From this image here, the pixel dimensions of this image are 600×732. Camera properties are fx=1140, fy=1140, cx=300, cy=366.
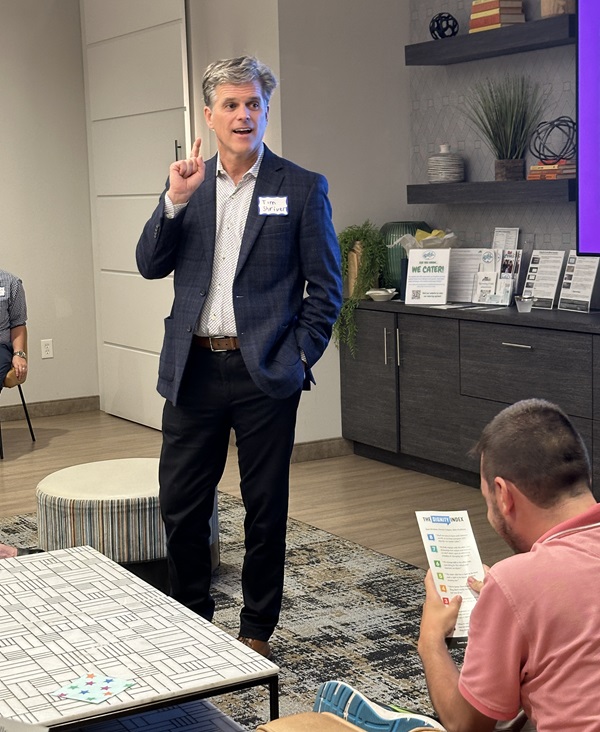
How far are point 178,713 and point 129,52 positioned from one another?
17.1 feet

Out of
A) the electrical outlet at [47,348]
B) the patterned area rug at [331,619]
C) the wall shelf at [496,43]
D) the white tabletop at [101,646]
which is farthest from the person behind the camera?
the electrical outlet at [47,348]

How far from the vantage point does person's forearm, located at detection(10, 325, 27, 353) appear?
624 centimetres

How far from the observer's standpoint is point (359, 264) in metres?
5.88

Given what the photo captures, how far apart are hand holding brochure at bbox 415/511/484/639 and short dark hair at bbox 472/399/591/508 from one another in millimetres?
219

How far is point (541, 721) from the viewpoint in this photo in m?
1.52

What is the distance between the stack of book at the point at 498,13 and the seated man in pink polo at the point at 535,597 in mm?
4004

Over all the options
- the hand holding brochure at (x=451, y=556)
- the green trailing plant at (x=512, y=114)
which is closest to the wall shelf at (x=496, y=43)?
the green trailing plant at (x=512, y=114)

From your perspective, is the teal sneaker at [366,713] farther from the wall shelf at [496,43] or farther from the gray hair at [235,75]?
the wall shelf at [496,43]

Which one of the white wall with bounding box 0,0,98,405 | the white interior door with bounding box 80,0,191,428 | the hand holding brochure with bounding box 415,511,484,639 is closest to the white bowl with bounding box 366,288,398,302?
the white interior door with bounding box 80,0,191,428

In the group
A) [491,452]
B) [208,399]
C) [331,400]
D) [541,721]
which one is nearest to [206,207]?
[208,399]

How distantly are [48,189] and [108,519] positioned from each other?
4202mm

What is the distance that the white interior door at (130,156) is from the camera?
6.47 m

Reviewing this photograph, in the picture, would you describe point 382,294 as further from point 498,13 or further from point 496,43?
point 498,13

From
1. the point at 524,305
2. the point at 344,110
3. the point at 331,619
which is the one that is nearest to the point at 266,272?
the point at 331,619
